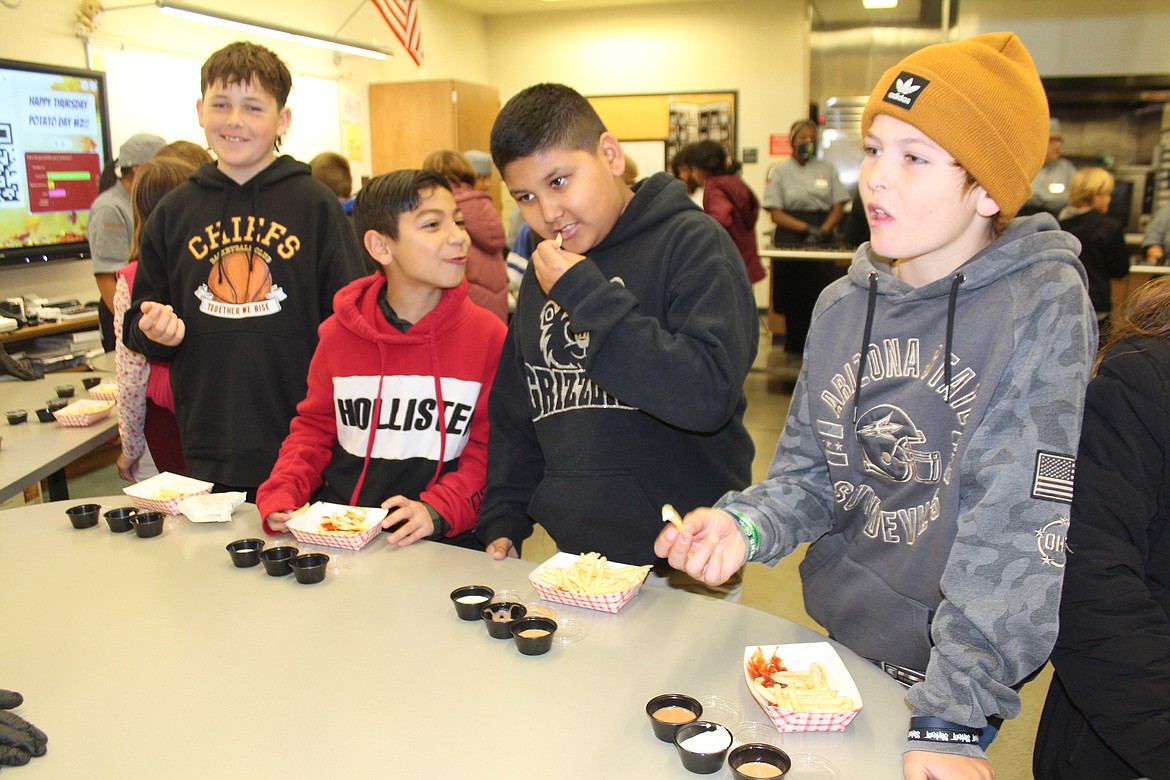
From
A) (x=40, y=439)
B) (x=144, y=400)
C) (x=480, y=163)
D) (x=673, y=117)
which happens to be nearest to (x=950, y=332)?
(x=144, y=400)

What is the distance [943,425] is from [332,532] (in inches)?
42.4

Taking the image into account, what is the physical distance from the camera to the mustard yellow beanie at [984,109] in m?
1.19

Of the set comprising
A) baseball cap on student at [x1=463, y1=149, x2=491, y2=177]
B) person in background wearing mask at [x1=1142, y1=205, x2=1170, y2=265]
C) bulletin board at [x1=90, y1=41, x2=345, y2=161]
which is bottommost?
person in background wearing mask at [x1=1142, y1=205, x2=1170, y2=265]

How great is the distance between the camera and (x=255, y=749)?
1062 mm

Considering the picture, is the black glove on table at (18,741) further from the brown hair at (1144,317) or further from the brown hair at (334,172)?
the brown hair at (334,172)

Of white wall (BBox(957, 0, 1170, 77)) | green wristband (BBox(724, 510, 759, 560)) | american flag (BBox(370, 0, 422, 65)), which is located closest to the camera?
green wristband (BBox(724, 510, 759, 560))

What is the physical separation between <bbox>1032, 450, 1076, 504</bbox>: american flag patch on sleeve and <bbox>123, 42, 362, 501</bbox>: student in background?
1.80 m

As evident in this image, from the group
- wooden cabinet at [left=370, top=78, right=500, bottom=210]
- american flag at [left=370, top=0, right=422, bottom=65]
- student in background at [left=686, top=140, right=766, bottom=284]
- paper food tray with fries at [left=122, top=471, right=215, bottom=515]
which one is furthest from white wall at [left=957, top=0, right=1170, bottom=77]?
paper food tray with fries at [left=122, top=471, right=215, bottom=515]

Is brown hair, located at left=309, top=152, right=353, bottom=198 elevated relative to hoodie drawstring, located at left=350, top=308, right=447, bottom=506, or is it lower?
elevated

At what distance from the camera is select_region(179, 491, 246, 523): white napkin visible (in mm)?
1797

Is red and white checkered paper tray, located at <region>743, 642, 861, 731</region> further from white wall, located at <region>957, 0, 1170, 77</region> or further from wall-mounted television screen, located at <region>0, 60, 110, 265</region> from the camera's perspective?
white wall, located at <region>957, 0, 1170, 77</region>

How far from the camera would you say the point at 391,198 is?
2.15m

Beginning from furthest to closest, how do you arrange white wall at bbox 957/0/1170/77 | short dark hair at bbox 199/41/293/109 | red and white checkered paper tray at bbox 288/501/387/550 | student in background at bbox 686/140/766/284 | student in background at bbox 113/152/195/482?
1. white wall at bbox 957/0/1170/77
2. student in background at bbox 686/140/766/284
3. student in background at bbox 113/152/195/482
4. short dark hair at bbox 199/41/293/109
5. red and white checkered paper tray at bbox 288/501/387/550

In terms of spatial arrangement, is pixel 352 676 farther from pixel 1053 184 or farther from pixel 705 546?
pixel 1053 184
